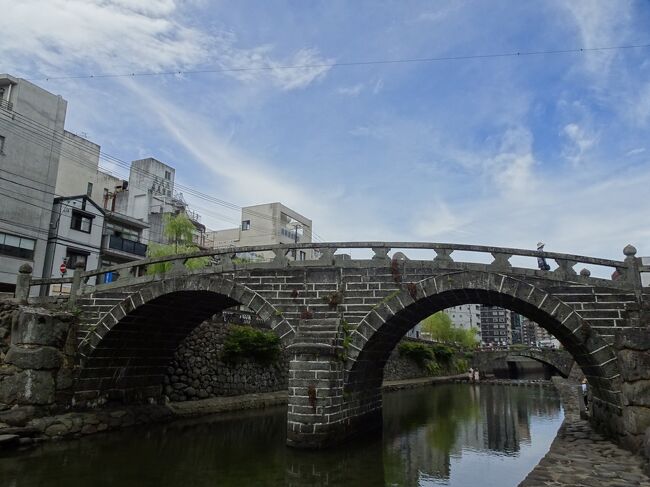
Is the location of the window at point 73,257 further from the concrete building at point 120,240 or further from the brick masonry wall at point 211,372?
the brick masonry wall at point 211,372

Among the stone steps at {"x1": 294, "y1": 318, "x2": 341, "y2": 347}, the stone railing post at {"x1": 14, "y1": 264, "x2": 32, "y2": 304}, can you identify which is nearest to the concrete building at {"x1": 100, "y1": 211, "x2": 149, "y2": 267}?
the stone railing post at {"x1": 14, "y1": 264, "x2": 32, "y2": 304}

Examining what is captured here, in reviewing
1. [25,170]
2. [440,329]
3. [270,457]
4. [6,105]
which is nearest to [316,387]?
[270,457]

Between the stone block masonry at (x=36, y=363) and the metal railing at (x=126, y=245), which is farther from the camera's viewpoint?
the metal railing at (x=126, y=245)

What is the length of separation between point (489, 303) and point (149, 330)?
1065cm

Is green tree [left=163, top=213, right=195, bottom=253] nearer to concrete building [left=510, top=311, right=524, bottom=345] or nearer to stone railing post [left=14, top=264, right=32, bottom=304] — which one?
stone railing post [left=14, top=264, right=32, bottom=304]

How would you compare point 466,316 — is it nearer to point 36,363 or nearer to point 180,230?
point 180,230

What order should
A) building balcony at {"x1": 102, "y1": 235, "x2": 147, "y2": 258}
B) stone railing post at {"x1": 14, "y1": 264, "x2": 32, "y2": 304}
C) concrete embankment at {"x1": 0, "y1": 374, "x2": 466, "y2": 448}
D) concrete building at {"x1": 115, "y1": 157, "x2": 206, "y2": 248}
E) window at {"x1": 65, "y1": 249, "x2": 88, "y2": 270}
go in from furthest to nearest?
concrete building at {"x1": 115, "y1": 157, "x2": 206, "y2": 248}
building balcony at {"x1": 102, "y1": 235, "x2": 147, "y2": 258}
window at {"x1": 65, "y1": 249, "x2": 88, "y2": 270}
stone railing post at {"x1": 14, "y1": 264, "x2": 32, "y2": 304}
concrete embankment at {"x1": 0, "y1": 374, "x2": 466, "y2": 448}

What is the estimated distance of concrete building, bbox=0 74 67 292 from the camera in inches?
973

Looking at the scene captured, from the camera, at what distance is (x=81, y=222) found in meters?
28.9

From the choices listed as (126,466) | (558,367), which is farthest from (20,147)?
(558,367)

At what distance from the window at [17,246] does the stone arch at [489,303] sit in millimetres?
20079

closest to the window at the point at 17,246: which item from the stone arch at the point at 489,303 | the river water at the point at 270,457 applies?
the river water at the point at 270,457

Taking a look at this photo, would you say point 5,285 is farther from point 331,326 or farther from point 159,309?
point 331,326

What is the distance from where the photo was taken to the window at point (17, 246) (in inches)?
961
